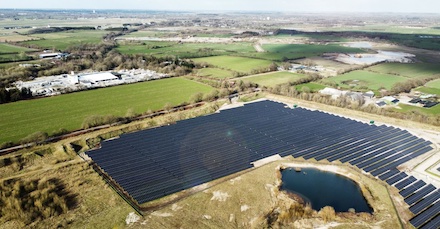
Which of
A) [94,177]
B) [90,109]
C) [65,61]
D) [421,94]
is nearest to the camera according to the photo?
[94,177]

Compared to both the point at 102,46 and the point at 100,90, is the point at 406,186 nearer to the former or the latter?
the point at 100,90

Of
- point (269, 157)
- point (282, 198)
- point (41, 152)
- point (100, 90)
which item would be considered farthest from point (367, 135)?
point (100, 90)

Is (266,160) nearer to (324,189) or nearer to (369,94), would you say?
(324,189)

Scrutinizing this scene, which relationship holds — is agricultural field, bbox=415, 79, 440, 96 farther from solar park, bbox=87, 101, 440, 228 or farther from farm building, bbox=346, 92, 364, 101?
solar park, bbox=87, 101, 440, 228

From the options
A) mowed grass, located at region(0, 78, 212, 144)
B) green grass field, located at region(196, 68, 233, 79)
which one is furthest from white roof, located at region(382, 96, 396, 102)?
mowed grass, located at region(0, 78, 212, 144)

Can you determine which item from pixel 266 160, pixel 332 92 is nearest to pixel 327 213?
pixel 266 160

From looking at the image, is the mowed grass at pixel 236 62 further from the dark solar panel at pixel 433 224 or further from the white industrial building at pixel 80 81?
the dark solar panel at pixel 433 224
